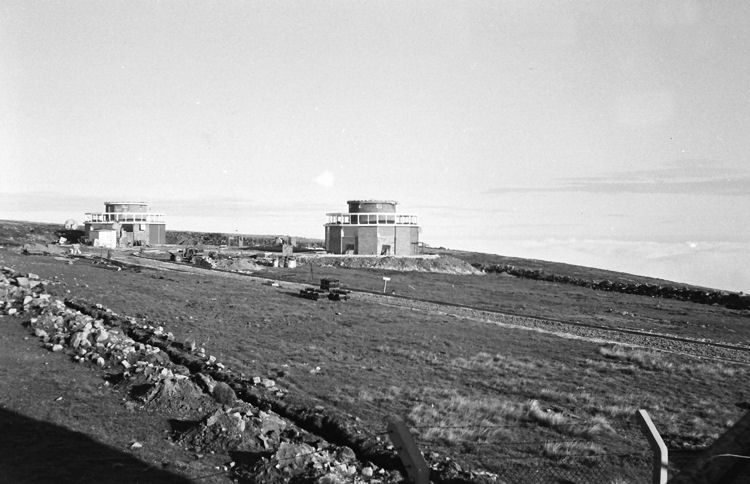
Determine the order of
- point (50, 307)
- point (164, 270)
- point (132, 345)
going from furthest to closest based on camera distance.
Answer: point (164, 270)
point (50, 307)
point (132, 345)

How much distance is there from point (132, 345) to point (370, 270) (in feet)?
149

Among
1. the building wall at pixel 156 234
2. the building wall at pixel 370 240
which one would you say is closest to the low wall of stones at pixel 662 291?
the building wall at pixel 370 240

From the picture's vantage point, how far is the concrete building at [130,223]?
276 feet

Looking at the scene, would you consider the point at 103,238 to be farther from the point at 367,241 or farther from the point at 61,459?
the point at 61,459

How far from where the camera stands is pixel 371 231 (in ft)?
240

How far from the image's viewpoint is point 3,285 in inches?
982

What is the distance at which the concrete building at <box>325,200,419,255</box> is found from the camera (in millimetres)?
73000

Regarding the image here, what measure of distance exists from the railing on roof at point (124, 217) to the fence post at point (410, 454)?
93.3 m

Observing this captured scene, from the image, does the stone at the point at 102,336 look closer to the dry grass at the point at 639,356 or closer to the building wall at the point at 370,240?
the dry grass at the point at 639,356

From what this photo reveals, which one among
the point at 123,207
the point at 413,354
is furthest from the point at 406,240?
the point at 413,354

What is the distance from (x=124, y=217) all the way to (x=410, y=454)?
94598 millimetres

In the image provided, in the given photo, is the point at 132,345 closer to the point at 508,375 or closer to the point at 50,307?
the point at 50,307

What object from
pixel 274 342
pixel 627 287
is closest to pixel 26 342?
pixel 274 342

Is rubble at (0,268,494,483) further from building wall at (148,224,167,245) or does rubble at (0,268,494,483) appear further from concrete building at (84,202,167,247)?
building wall at (148,224,167,245)
